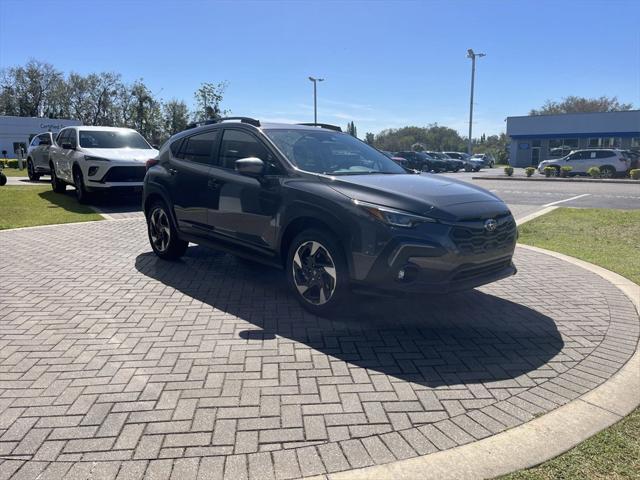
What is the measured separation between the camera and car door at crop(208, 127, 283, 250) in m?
5.01

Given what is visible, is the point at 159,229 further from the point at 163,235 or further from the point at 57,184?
the point at 57,184

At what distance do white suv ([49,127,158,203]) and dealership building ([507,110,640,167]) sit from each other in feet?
141

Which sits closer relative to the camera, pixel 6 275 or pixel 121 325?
pixel 121 325

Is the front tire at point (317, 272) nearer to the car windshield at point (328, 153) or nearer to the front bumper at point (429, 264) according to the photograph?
the front bumper at point (429, 264)

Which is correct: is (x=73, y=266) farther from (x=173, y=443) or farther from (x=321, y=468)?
(x=321, y=468)

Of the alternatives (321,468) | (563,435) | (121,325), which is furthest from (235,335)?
(563,435)

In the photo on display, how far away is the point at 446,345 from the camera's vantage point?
160 inches

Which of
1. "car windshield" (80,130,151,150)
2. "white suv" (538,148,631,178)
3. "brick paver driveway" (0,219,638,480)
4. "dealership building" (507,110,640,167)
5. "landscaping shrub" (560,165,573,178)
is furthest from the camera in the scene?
"dealership building" (507,110,640,167)

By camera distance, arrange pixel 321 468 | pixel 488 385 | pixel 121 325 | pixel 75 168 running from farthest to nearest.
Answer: pixel 75 168
pixel 121 325
pixel 488 385
pixel 321 468

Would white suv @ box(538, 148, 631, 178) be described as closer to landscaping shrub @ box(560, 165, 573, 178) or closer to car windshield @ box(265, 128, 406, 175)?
landscaping shrub @ box(560, 165, 573, 178)

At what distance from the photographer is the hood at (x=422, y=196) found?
4137 millimetres

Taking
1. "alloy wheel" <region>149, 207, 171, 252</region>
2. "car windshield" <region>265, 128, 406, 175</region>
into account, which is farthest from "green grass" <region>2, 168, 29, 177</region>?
"car windshield" <region>265, 128, 406, 175</region>

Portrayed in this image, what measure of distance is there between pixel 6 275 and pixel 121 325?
2705mm

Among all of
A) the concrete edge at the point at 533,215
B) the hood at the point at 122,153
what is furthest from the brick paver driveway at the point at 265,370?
the hood at the point at 122,153
